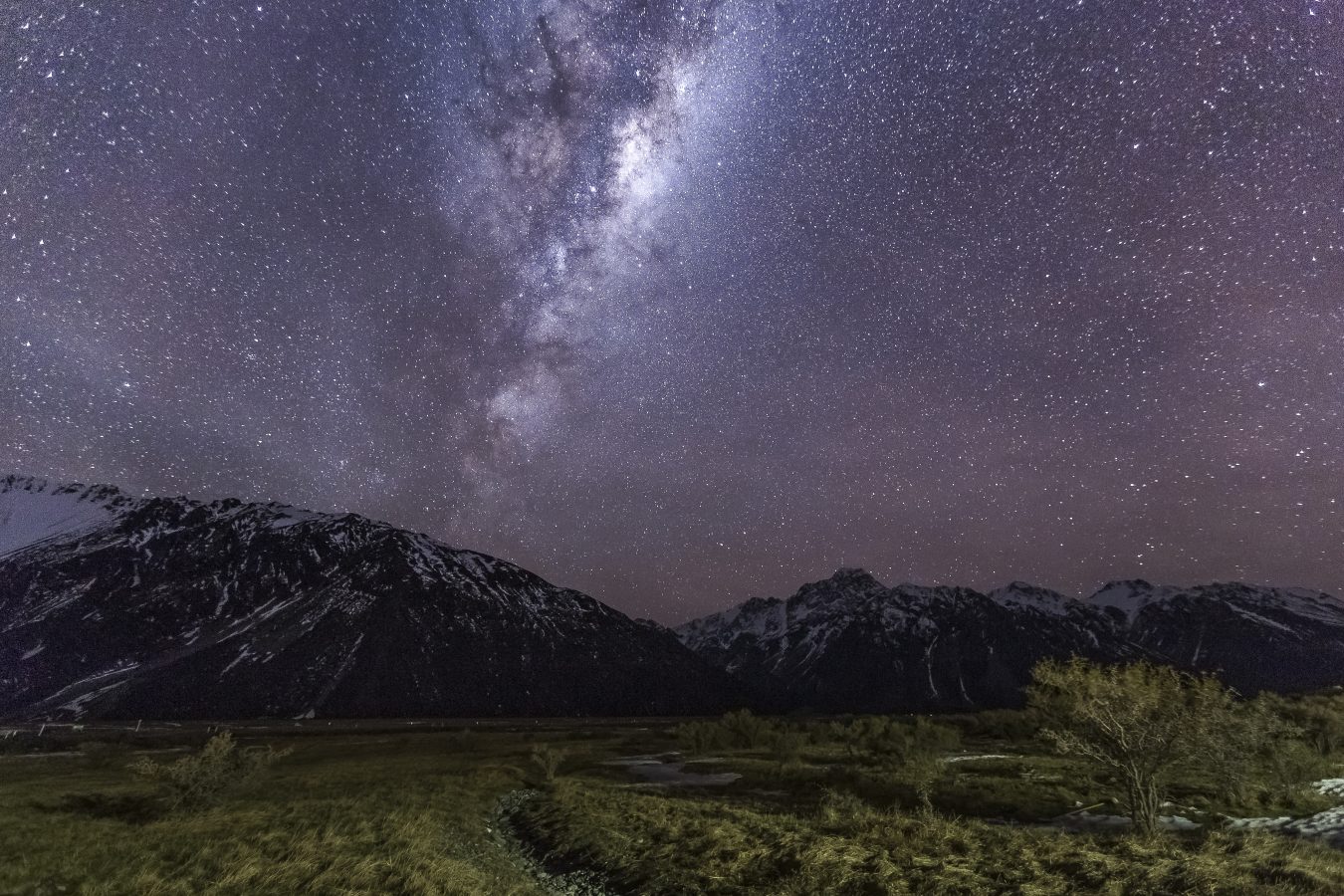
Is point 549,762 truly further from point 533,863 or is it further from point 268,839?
point 268,839

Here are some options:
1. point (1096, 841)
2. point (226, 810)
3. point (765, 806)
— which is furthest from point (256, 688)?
point (1096, 841)

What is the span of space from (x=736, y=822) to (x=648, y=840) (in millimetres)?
3450

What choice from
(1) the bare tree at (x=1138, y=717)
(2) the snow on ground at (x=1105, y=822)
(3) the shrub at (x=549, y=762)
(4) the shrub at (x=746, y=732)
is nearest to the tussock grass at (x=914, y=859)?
(1) the bare tree at (x=1138, y=717)

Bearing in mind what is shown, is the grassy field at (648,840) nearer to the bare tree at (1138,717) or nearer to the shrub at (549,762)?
the bare tree at (1138,717)

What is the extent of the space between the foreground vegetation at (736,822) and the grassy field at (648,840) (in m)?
0.11

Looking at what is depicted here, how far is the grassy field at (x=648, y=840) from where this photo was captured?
13969 mm

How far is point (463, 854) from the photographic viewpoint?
20.1 metres

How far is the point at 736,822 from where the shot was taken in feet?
71.3

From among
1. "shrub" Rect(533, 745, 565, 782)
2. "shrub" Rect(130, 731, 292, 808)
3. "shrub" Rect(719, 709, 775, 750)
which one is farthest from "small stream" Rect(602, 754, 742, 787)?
"shrub" Rect(130, 731, 292, 808)

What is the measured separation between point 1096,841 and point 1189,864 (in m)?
3.89

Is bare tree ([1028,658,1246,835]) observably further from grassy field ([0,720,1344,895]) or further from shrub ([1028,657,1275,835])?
grassy field ([0,720,1344,895])

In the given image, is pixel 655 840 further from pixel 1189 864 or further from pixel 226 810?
pixel 226 810

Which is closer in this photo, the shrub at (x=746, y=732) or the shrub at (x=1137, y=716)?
the shrub at (x=1137, y=716)

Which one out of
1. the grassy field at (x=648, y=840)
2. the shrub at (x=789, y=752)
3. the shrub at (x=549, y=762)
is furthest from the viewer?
the shrub at (x=789, y=752)
